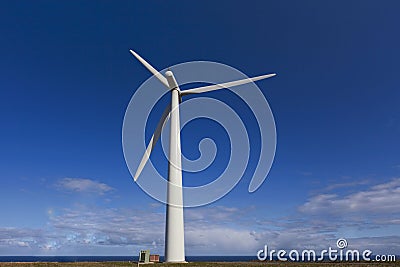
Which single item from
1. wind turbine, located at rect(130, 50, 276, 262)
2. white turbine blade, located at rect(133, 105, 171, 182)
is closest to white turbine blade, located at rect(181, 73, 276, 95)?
wind turbine, located at rect(130, 50, 276, 262)

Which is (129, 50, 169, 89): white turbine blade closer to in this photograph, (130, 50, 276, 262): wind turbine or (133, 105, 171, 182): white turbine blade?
(130, 50, 276, 262): wind turbine

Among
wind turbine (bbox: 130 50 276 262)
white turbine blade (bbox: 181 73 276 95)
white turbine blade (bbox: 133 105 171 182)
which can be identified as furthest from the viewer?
white turbine blade (bbox: 181 73 276 95)

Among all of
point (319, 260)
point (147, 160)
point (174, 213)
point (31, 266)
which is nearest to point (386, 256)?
point (319, 260)

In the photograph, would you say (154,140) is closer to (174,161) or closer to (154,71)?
(174,161)

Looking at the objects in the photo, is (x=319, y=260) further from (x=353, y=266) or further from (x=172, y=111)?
(x=172, y=111)

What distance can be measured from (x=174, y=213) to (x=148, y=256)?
816 centimetres

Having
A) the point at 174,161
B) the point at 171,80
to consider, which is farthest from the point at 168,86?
the point at 174,161

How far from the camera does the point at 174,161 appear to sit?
2379 inches

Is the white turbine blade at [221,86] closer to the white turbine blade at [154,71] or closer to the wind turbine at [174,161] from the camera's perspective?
the wind turbine at [174,161]

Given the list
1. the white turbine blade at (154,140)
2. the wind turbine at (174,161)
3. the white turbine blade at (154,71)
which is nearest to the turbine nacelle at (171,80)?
the wind turbine at (174,161)

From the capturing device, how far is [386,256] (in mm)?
59938

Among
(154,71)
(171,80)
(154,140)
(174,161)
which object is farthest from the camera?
(154,71)

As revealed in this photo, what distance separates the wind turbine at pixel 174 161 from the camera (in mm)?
56688

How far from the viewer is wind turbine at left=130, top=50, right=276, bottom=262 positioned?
56.7 m
